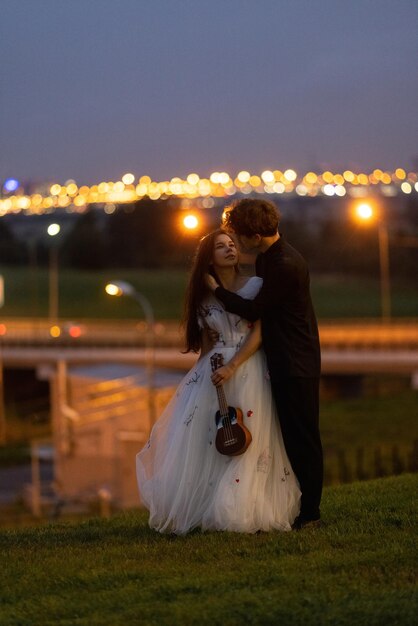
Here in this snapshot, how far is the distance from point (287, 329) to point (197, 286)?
0.59 m

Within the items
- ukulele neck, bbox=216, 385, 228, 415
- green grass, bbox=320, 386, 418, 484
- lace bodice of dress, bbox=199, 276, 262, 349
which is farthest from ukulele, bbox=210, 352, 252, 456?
green grass, bbox=320, 386, 418, 484

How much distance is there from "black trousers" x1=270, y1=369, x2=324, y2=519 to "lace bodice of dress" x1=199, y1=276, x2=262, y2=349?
342mm

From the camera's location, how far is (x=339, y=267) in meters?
102

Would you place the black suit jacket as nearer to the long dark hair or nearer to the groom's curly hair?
the groom's curly hair

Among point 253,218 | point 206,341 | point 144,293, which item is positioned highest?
point 144,293

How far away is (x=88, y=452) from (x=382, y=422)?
29.3 ft

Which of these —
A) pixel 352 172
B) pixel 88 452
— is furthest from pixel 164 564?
pixel 352 172

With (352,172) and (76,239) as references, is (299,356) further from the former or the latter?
(76,239)

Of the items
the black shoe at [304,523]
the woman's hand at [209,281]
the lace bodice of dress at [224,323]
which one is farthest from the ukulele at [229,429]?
the black shoe at [304,523]

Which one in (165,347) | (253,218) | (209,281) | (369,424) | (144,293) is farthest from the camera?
(144,293)

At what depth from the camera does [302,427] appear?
6.73 metres

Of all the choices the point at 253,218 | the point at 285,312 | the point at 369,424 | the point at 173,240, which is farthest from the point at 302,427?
the point at 173,240

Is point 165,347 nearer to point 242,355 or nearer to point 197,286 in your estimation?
point 197,286

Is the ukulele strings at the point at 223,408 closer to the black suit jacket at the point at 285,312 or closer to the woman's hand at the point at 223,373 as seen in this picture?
the woman's hand at the point at 223,373
